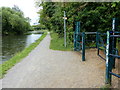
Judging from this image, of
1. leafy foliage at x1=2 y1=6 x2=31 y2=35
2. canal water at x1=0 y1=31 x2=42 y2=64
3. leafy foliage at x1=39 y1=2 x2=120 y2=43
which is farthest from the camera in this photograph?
leafy foliage at x1=2 y1=6 x2=31 y2=35

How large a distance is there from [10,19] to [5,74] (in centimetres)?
3617

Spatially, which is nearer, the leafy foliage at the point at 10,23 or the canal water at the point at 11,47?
the canal water at the point at 11,47

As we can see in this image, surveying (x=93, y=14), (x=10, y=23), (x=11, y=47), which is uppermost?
(x=10, y=23)

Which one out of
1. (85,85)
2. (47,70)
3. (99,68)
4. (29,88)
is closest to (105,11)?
(99,68)

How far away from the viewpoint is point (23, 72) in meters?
4.50

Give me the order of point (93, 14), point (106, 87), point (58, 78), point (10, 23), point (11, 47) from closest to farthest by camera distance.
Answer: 1. point (106, 87)
2. point (58, 78)
3. point (93, 14)
4. point (11, 47)
5. point (10, 23)

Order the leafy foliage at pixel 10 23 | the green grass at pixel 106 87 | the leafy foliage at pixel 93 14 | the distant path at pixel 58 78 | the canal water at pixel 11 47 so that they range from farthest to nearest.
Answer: the leafy foliage at pixel 10 23, the canal water at pixel 11 47, the leafy foliage at pixel 93 14, the distant path at pixel 58 78, the green grass at pixel 106 87

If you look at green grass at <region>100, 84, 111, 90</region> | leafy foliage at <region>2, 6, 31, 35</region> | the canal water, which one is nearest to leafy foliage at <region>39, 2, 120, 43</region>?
the canal water

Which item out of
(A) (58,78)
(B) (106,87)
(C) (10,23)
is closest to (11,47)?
(A) (58,78)

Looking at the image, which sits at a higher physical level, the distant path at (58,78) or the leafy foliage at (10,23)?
the leafy foliage at (10,23)

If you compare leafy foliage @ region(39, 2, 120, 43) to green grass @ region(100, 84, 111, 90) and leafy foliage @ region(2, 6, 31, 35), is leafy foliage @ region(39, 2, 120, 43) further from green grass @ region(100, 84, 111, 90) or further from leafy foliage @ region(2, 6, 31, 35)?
leafy foliage @ region(2, 6, 31, 35)

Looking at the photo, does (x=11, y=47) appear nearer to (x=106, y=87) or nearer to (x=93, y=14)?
(x=93, y=14)

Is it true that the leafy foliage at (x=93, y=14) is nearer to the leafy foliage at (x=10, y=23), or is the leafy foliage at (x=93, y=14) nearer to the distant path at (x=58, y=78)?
the distant path at (x=58, y=78)

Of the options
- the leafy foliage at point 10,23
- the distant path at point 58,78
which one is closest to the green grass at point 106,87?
the distant path at point 58,78
